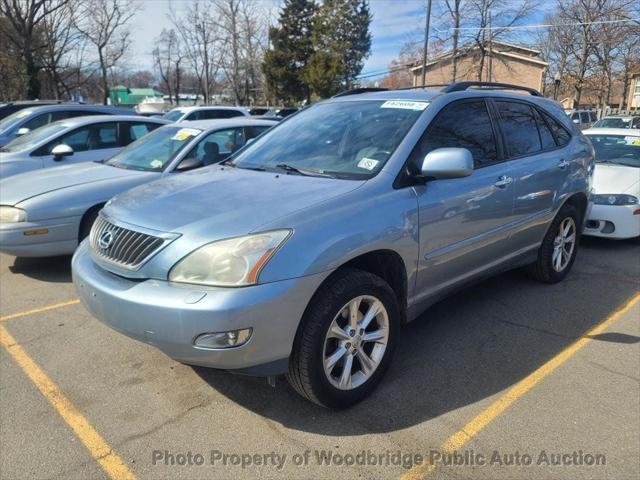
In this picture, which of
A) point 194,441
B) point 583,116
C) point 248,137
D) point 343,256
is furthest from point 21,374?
point 583,116

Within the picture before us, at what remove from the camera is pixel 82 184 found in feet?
16.9

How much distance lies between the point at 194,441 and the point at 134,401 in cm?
56

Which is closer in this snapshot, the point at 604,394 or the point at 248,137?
the point at 604,394

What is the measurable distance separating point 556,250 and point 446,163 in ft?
8.09

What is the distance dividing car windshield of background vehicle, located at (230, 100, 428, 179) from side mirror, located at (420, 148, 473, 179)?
273mm

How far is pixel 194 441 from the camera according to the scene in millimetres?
2621

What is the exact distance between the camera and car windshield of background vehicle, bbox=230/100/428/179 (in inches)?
128

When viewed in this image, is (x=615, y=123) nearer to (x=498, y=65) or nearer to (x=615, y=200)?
(x=615, y=200)

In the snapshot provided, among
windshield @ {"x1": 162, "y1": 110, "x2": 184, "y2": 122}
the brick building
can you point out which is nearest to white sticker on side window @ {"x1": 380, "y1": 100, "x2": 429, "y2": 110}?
windshield @ {"x1": 162, "y1": 110, "x2": 184, "y2": 122}

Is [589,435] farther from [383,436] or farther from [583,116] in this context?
[583,116]

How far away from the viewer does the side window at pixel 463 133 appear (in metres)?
3.34

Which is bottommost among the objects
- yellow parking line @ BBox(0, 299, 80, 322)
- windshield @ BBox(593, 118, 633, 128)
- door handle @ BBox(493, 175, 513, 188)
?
yellow parking line @ BBox(0, 299, 80, 322)

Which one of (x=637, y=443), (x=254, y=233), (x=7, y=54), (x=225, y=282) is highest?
(x=7, y=54)

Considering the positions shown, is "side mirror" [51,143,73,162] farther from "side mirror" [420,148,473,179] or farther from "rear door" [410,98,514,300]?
"side mirror" [420,148,473,179]
